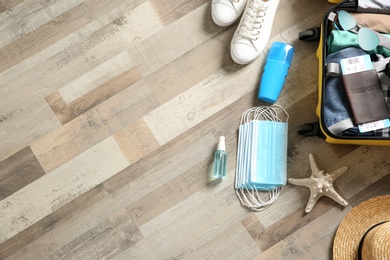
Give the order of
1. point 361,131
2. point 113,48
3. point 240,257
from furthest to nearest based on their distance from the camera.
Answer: point 113,48 → point 240,257 → point 361,131

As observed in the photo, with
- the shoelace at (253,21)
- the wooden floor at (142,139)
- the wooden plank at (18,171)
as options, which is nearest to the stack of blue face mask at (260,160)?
the wooden floor at (142,139)

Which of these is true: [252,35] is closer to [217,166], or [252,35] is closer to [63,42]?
[217,166]

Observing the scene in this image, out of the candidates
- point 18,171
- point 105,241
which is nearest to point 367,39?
point 105,241

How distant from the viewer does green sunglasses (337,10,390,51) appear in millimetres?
1284

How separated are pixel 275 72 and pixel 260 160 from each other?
0.94 feet

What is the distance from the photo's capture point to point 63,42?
1502 millimetres

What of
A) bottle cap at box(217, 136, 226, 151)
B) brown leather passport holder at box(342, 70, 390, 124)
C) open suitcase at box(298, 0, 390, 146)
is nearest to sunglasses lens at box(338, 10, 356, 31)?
open suitcase at box(298, 0, 390, 146)

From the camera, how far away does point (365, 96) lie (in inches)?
49.6

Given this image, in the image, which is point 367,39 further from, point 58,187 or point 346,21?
point 58,187

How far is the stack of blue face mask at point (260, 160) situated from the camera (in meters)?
1.39

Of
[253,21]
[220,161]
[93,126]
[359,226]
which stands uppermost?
[253,21]

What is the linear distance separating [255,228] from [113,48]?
758 millimetres

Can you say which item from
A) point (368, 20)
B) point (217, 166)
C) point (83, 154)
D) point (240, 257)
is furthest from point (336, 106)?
point (83, 154)

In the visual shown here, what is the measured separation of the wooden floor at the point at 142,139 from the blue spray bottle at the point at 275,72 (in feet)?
0.14
